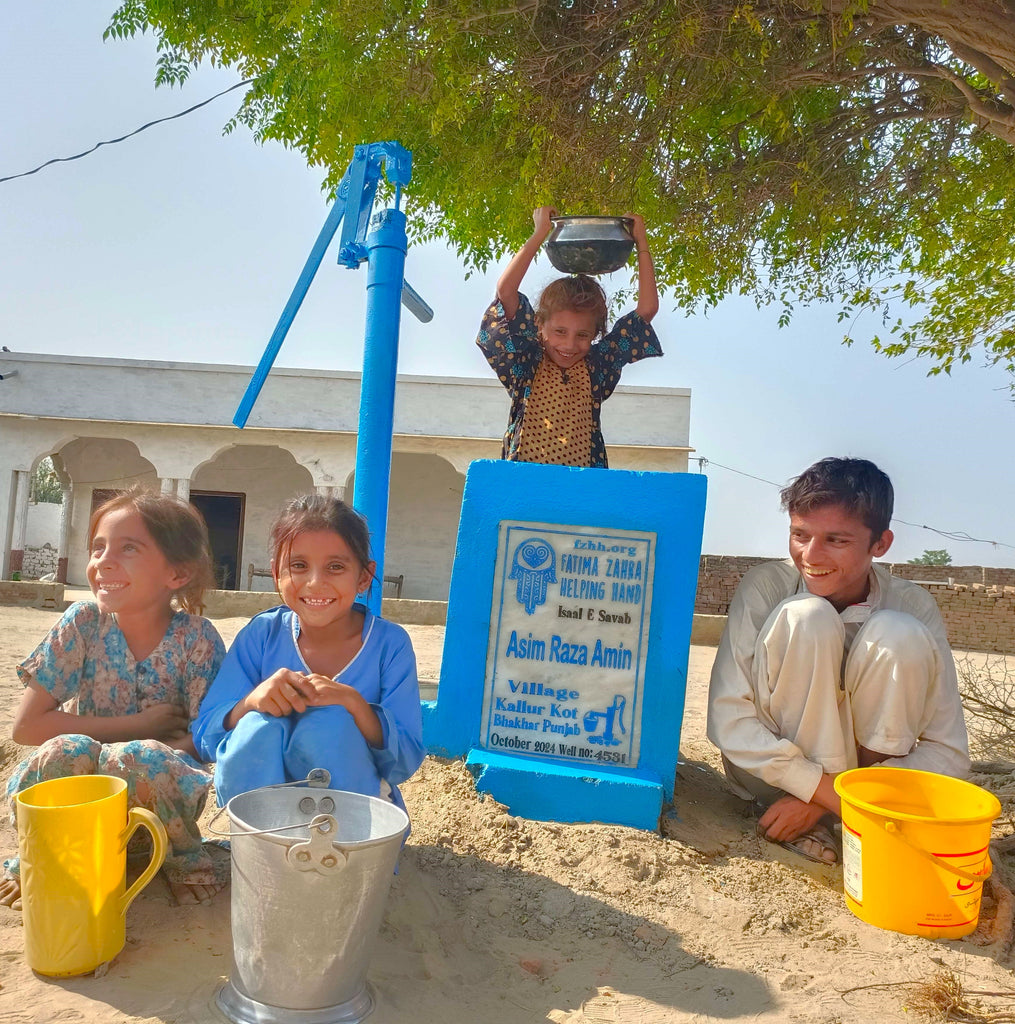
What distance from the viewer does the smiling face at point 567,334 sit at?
3061 millimetres

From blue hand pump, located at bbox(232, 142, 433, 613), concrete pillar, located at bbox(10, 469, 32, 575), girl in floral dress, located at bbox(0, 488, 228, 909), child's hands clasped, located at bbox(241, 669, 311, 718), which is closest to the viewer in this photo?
child's hands clasped, located at bbox(241, 669, 311, 718)

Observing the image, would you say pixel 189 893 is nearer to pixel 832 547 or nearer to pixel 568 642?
pixel 568 642

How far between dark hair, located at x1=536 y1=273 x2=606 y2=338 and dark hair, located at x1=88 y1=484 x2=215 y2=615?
147cm

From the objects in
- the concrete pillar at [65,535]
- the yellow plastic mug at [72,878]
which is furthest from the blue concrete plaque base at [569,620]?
the concrete pillar at [65,535]

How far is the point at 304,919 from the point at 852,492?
1.90 meters

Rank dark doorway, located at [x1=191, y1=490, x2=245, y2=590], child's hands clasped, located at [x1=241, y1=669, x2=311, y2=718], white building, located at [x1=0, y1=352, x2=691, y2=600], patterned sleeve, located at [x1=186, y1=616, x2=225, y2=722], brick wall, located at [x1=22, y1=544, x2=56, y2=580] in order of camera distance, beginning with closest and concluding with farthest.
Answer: child's hands clasped, located at [x1=241, y1=669, x2=311, y2=718]
patterned sleeve, located at [x1=186, y1=616, x2=225, y2=722]
white building, located at [x1=0, y1=352, x2=691, y2=600]
dark doorway, located at [x1=191, y1=490, x2=245, y2=590]
brick wall, located at [x1=22, y1=544, x2=56, y2=580]

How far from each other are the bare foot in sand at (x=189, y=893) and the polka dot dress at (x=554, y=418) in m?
1.77

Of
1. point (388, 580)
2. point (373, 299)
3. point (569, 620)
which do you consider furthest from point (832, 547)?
point (388, 580)

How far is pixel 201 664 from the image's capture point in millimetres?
2229

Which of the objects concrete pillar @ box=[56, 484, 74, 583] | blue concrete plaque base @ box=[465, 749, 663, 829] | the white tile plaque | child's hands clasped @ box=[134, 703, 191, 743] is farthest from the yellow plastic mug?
concrete pillar @ box=[56, 484, 74, 583]

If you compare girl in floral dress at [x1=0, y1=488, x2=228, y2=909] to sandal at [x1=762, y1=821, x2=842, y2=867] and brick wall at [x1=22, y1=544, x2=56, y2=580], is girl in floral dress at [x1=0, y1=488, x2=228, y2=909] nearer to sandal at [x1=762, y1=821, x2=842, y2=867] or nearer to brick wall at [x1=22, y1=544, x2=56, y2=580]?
sandal at [x1=762, y1=821, x2=842, y2=867]

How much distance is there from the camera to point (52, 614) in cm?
943

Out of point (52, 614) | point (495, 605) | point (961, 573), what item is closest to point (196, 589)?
point (495, 605)

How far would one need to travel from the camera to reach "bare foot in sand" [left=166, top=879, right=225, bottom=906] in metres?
2.02
